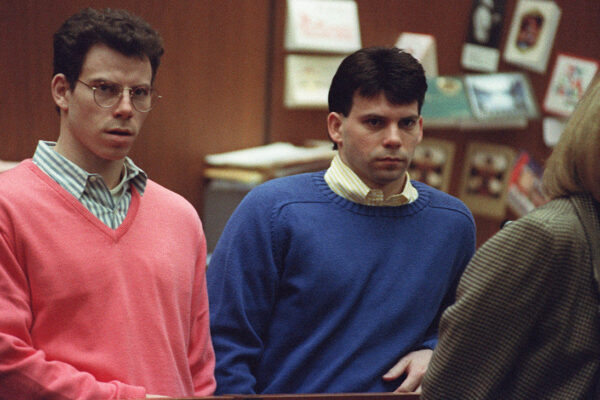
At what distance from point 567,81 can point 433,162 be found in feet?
2.44

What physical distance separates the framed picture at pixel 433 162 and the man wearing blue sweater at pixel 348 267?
197 centimetres

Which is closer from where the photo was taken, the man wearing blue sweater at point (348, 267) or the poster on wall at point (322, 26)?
the man wearing blue sweater at point (348, 267)

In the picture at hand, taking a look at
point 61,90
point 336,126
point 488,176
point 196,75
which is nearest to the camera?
point 61,90

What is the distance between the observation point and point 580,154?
1.01 meters

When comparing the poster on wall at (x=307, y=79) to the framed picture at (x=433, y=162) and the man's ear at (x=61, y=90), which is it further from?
the man's ear at (x=61, y=90)

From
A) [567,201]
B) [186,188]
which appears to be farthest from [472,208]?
[567,201]

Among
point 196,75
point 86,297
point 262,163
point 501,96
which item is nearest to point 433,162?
point 501,96

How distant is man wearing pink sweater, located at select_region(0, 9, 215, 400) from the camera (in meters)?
1.09

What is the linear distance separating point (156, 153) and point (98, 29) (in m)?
1.16

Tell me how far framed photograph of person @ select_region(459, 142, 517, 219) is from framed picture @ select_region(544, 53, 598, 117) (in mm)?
303

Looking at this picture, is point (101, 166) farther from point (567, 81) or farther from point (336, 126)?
point (567, 81)

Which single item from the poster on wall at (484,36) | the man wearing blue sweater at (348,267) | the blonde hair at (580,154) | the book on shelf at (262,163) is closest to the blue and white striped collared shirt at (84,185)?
the man wearing blue sweater at (348,267)

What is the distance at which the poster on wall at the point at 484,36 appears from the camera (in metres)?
3.41

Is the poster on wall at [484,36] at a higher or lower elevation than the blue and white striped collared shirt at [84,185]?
higher
